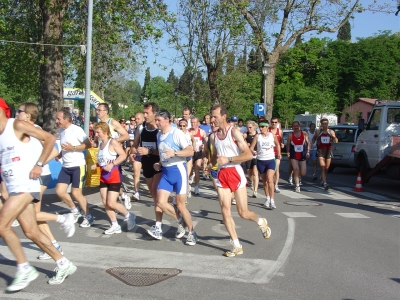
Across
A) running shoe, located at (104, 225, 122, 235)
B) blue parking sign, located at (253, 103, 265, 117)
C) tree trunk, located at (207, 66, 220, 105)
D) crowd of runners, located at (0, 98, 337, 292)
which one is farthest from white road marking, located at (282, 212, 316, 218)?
tree trunk, located at (207, 66, 220, 105)

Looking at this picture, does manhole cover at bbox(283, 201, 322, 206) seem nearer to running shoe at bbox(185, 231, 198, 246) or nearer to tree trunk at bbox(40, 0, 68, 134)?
running shoe at bbox(185, 231, 198, 246)

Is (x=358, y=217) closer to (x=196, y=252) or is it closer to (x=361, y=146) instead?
(x=196, y=252)

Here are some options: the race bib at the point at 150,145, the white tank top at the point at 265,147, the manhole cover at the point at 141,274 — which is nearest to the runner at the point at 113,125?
the race bib at the point at 150,145

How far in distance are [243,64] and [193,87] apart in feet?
10.7

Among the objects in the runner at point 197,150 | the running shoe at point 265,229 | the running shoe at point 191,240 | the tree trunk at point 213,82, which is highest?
the tree trunk at point 213,82

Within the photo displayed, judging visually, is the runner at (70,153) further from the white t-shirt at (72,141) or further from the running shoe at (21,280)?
the running shoe at (21,280)

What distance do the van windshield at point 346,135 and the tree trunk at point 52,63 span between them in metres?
10.3

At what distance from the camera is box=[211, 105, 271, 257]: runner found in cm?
689

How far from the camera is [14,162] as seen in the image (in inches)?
205

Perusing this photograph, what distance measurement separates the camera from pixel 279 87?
231ft

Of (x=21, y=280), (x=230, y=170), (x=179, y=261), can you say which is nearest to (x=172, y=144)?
(x=230, y=170)

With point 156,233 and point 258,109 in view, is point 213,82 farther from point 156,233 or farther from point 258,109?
point 156,233

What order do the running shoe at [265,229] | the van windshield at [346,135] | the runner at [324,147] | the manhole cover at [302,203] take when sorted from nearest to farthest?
the running shoe at [265,229] → the manhole cover at [302,203] → the runner at [324,147] → the van windshield at [346,135]

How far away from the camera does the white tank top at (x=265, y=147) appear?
11344mm
